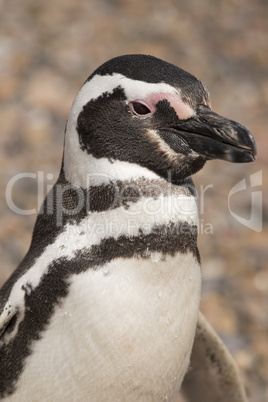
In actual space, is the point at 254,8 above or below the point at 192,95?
above

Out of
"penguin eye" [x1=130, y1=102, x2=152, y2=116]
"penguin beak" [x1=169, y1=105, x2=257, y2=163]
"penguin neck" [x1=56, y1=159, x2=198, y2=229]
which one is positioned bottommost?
"penguin neck" [x1=56, y1=159, x2=198, y2=229]

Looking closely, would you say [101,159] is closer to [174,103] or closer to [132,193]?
[132,193]

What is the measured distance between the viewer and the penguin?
1.79m

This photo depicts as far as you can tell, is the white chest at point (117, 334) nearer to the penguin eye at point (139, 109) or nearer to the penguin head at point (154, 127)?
the penguin head at point (154, 127)

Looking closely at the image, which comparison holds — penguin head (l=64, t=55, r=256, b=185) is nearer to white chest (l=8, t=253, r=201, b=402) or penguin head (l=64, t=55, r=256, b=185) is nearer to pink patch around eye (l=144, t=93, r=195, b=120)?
pink patch around eye (l=144, t=93, r=195, b=120)

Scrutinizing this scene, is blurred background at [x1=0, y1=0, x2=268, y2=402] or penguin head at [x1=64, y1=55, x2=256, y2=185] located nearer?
penguin head at [x1=64, y1=55, x2=256, y2=185]

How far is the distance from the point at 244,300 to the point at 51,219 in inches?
81.7

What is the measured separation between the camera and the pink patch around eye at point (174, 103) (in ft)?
5.82

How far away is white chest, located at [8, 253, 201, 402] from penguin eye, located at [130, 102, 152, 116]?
39cm

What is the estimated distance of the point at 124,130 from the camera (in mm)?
1787

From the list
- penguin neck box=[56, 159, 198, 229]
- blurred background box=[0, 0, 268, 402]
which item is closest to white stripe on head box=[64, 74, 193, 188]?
penguin neck box=[56, 159, 198, 229]

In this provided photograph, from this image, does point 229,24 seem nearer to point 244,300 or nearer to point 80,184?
point 244,300

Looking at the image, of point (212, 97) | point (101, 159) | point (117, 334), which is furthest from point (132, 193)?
point (212, 97)

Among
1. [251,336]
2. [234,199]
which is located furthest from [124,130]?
[234,199]
